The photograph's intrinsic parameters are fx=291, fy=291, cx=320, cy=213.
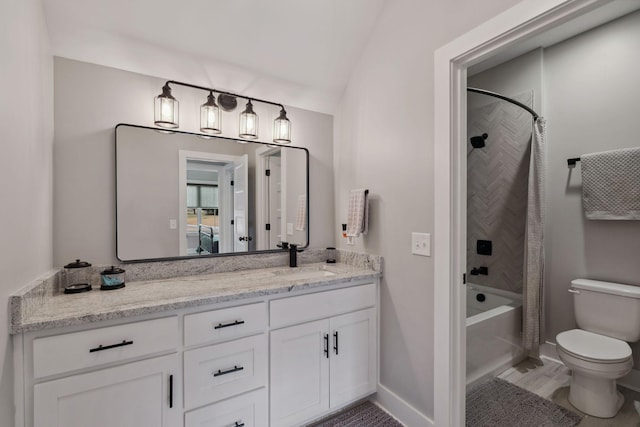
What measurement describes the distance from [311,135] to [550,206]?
87.0 inches

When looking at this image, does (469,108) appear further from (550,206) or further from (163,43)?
(163,43)

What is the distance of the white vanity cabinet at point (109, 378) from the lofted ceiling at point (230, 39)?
1492 millimetres

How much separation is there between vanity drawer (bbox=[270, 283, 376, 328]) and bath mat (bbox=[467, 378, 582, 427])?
3.27ft

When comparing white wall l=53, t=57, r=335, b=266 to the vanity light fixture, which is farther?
the vanity light fixture

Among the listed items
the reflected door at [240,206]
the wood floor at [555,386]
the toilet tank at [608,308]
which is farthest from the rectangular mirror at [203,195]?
the toilet tank at [608,308]

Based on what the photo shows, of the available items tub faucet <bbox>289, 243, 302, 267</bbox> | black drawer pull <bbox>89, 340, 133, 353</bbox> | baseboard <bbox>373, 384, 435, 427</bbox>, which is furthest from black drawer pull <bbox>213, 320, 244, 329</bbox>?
baseboard <bbox>373, 384, 435, 427</bbox>

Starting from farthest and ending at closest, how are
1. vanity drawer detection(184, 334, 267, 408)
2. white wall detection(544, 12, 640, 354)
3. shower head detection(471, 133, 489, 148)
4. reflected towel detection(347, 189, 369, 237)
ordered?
1. shower head detection(471, 133, 489, 148)
2. white wall detection(544, 12, 640, 354)
3. reflected towel detection(347, 189, 369, 237)
4. vanity drawer detection(184, 334, 267, 408)

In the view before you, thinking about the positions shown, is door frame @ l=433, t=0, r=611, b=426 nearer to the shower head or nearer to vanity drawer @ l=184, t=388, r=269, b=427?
vanity drawer @ l=184, t=388, r=269, b=427

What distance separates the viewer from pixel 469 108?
10.2ft

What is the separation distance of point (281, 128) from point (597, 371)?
2612 mm

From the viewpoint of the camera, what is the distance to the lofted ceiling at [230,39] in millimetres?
1597

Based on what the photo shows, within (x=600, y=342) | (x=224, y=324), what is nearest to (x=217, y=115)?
(x=224, y=324)

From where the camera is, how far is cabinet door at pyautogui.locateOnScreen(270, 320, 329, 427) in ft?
5.26

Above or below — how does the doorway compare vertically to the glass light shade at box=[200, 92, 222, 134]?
Answer: below
